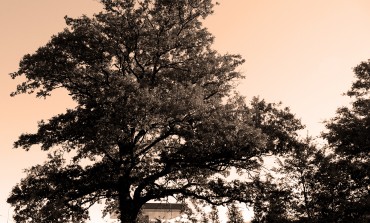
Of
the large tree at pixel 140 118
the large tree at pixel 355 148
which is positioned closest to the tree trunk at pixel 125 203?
the large tree at pixel 140 118

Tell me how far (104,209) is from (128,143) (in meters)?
8.71

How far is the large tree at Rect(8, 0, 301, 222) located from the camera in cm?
1795

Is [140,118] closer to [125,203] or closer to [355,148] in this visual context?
[125,203]

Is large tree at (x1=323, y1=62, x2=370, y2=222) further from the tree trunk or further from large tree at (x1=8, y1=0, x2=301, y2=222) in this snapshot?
the tree trunk

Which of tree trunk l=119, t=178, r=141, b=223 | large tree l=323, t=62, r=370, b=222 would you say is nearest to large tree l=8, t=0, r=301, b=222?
tree trunk l=119, t=178, r=141, b=223

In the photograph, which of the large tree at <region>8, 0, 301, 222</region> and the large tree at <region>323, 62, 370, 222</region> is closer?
the large tree at <region>8, 0, 301, 222</region>

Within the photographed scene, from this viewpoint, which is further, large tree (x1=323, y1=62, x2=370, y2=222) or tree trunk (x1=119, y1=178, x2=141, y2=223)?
large tree (x1=323, y1=62, x2=370, y2=222)

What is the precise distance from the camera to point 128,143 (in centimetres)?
2036

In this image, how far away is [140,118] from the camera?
17.1 m

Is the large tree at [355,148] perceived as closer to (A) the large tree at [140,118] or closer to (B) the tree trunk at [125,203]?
(A) the large tree at [140,118]

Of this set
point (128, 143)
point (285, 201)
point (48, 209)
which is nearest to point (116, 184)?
point (128, 143)

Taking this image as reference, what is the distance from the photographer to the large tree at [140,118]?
58.9ft

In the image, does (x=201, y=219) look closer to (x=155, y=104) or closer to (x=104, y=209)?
(x=104, y=209)

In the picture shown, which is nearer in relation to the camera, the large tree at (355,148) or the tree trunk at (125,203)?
the tree trunk at (125,203)
